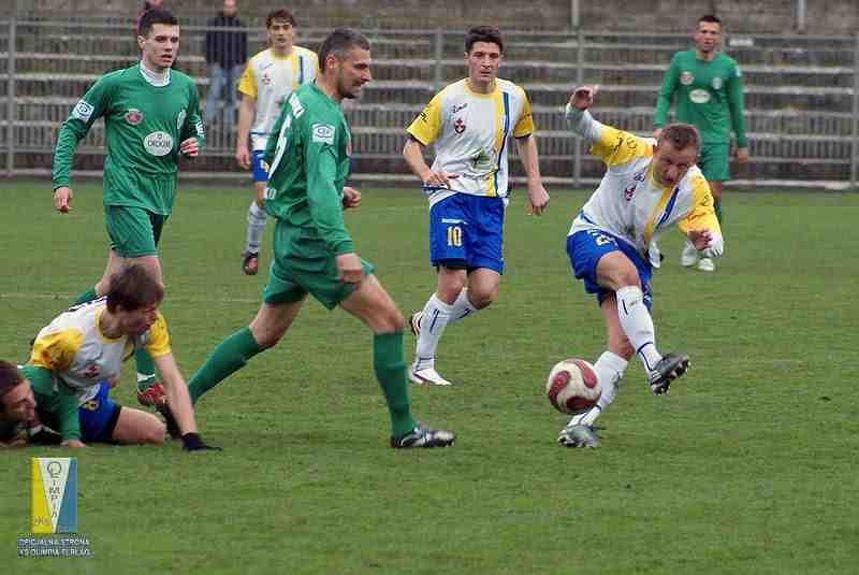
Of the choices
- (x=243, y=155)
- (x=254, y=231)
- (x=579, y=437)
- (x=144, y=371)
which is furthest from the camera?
(x=243, y=155)

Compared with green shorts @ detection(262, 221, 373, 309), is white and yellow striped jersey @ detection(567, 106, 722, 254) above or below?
above

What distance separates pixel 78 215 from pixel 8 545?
50.5ft

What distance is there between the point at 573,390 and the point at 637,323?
15.8 inches

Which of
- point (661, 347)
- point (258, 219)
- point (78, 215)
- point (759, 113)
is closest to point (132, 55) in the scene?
point (78, 215)

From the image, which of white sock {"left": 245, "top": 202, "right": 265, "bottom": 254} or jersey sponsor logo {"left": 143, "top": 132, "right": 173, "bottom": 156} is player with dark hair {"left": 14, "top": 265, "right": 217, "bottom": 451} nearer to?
jersey sponsor logo {"left": 143, "top": 132, "right": 173, "bottom": 156}

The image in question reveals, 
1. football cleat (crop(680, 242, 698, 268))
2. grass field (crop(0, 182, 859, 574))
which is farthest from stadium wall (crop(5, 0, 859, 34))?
grass field (crop(0, 182, 859, 574))

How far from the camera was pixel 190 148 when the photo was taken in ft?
32.6

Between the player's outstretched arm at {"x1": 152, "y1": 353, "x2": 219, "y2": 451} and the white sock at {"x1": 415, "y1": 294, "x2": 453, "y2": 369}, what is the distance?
8.51 ft

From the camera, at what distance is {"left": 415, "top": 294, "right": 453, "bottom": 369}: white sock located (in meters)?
10.3

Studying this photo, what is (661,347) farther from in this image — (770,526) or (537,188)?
(770,526)

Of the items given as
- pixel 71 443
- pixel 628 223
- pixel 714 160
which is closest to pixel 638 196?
pixel 628 223

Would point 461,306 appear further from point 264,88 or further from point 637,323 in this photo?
point 264,88

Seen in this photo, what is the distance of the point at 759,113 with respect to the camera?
2788 centimetres

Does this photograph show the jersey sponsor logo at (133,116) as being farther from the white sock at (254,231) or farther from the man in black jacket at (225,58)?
the man in black jacket at (225,58)
